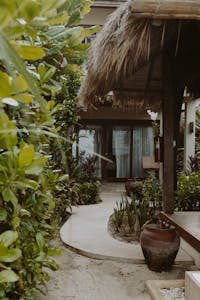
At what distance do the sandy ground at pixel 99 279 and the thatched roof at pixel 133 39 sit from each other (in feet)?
6.52

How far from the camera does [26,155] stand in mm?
986

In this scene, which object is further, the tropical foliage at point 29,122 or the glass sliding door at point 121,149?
the glass sliding door at point 121,149

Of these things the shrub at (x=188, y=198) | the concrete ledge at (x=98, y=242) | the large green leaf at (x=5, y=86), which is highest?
the large green leaf at (x=5, y=86)

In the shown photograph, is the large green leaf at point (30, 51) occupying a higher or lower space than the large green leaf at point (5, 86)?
higher

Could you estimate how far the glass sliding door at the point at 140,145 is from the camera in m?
11.9

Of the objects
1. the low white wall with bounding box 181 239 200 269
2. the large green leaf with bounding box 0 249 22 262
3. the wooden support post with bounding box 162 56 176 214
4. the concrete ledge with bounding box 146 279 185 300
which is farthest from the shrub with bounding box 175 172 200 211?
the large green leaf with bounding box 0 249 22 262

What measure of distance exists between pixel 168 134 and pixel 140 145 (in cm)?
831

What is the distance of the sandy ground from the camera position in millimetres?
3117

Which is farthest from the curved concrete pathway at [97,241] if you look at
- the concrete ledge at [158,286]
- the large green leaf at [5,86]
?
the large green leaf at [5,86]

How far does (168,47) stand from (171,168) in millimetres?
1343

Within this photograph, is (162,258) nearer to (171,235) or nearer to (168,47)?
(171,235)

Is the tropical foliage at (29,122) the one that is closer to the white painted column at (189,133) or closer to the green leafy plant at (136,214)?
the green leafy plant at (136,214)

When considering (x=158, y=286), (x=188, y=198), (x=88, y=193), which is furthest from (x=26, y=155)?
(x=88, y=193)

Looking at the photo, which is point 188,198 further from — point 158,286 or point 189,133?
point 189,133
